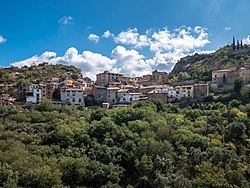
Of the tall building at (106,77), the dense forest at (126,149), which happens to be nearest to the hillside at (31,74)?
the tall building at (106,77)

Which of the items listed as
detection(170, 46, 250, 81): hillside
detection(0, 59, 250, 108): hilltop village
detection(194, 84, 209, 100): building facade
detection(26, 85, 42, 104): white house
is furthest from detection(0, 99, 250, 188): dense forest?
detection(170, 46, 250, 81): hillside

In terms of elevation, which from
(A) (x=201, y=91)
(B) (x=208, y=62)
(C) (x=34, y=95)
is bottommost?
(C) (x=34, y=95)

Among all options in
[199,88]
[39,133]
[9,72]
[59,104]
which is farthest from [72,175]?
[9,72]

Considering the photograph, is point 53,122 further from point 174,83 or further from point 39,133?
point 174,83

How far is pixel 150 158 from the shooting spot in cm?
2953

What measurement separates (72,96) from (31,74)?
64.5ft

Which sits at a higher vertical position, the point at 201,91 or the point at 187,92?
the point at 201,91

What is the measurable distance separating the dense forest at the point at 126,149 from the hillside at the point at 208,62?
83.0 feet

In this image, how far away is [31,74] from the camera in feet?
228

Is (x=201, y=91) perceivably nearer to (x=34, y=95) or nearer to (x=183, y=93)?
(x=183, y=93)

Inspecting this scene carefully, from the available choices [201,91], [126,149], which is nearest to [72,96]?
[201,91]

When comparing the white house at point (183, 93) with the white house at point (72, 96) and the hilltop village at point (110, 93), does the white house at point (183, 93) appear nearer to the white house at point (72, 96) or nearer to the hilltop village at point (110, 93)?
the hilltop village at point (110, 93)

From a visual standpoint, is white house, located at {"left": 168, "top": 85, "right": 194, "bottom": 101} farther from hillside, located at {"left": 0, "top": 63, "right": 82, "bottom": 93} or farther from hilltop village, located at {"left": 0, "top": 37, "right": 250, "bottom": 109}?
hillside, located at {"left": 0, "top": 63, "right": 82, "bottom": 93}

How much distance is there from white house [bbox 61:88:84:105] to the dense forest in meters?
11.8
